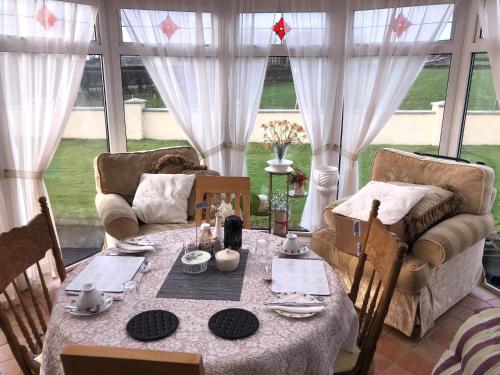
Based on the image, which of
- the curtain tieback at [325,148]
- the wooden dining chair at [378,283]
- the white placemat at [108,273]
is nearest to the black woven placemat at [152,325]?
the white placemat at [108,273]

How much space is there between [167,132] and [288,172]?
1192 millimetres

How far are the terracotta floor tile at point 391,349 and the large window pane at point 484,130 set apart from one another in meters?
1.15

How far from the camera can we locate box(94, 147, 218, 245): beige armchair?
8.84ft

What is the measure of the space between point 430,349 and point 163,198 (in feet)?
6.47

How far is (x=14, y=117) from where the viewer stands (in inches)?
110

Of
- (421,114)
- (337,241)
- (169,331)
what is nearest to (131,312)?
(169,331)

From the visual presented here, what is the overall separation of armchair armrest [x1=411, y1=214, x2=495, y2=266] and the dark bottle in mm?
1156

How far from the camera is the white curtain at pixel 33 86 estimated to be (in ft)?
8.93

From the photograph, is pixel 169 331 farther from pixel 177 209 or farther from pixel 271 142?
pixel 271 142

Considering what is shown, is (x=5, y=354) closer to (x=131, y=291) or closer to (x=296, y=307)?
(x=131, y=291)

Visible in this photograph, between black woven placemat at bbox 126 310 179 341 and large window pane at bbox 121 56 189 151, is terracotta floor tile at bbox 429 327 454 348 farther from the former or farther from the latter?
large window pane at bbox 121 56 189 151

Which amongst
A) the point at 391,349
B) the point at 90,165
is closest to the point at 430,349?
the point at 391,349

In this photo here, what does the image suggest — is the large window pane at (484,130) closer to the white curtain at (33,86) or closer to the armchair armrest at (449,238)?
the armchair armrest at (449,238)

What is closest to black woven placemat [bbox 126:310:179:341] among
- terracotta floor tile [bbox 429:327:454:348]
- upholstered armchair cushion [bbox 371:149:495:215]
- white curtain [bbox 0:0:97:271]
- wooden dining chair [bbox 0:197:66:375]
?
wooden dining chair [bbox 0:197:66:375]
